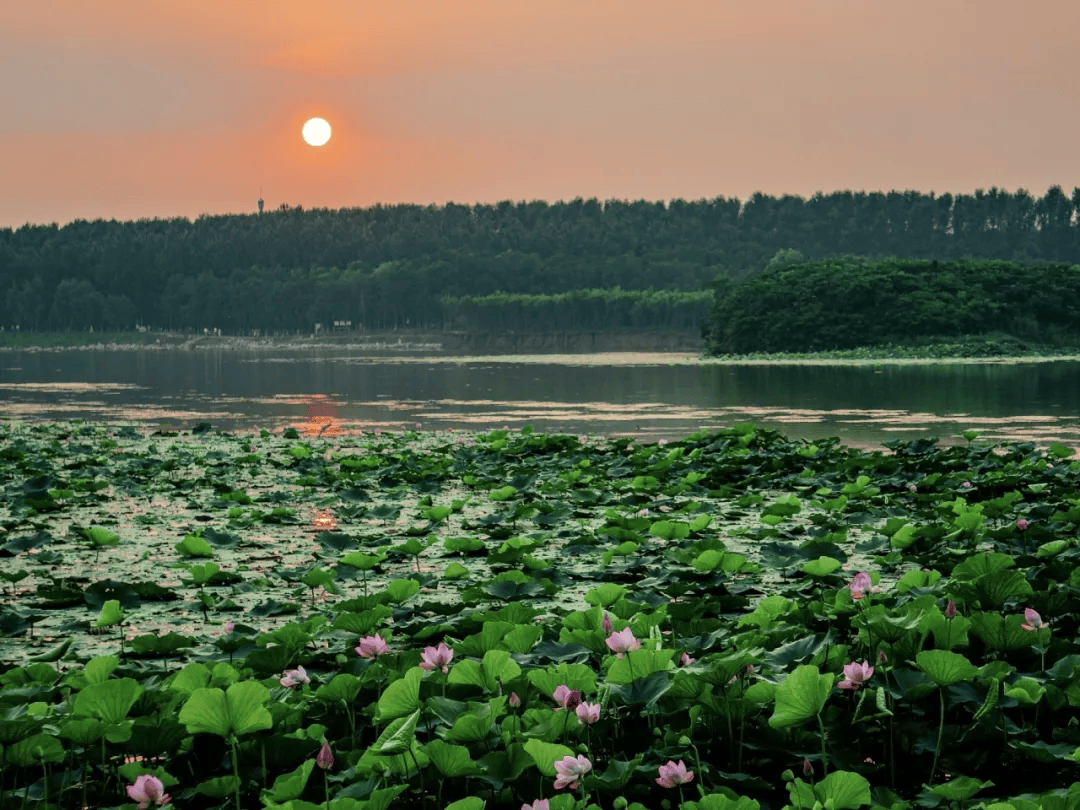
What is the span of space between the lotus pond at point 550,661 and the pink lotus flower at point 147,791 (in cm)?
1

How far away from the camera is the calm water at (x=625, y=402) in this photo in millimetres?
23297

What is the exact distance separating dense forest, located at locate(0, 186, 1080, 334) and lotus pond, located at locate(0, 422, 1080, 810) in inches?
6211

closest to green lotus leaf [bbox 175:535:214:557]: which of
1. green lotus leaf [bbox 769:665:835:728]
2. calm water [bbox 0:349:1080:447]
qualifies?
green lotus leaf [bbox 769:665:835:728]

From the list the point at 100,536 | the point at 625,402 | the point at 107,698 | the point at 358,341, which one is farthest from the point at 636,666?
the point at 358,341

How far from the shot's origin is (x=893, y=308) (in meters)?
88.0

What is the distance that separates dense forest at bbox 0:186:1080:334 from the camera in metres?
177

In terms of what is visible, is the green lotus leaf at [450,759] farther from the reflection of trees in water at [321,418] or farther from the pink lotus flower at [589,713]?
the reflection of trees in water at [321,418]

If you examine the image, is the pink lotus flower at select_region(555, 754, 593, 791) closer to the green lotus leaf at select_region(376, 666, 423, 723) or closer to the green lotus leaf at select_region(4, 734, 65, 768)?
the green lotus leaf at select_region(376, 666, 423, 723)

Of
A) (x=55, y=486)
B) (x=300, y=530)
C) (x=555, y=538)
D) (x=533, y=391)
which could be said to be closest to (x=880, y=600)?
(x=555, y=538)

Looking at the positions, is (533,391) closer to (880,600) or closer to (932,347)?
(880,600)

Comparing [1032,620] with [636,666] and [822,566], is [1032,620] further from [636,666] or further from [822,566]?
[822,566]

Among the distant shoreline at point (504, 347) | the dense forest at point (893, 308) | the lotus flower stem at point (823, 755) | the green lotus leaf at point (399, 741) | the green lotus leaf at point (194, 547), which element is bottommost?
the distant shoreline at point (504, 347)

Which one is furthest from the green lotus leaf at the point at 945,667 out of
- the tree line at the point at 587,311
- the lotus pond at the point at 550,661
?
the tree line at the point at 587,311

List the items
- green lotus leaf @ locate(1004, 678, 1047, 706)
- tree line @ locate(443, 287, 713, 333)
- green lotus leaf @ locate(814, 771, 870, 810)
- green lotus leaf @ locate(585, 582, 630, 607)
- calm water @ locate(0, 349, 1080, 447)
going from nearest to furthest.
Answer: green lotus leaf @ locate(814, 771, 870, 810) < green lotus leaf @ locate(1004, 678, 1047, 706) < green lotus leaf @ locate(585, 582, 630, 607) < calm water @ locate(0, 349, 1080, 447) < tree line @ locate(443, 287, 713, 333)
